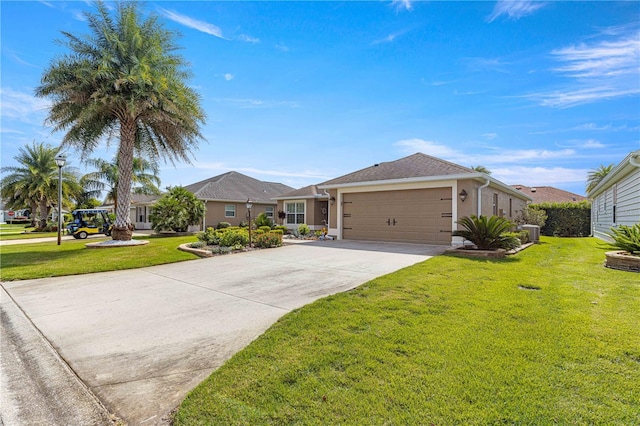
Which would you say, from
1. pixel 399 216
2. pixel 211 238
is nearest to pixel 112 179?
pixel 211 238

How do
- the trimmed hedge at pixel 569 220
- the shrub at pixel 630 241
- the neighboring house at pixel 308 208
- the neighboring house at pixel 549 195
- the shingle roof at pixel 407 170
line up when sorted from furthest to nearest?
the neighboring house at pixel 549 195, the trimmed hedge at pixel 569 220, the neighboring house at pixel 308 208, the shingle roof at pixel 407 170, the shrub at pixel 630 241

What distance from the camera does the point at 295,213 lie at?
21.2 m

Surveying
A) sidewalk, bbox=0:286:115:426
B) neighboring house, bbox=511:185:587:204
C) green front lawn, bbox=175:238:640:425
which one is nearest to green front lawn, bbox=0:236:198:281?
sidewalk, bbox=0:286:115:426

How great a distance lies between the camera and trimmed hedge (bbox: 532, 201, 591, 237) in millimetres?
20641

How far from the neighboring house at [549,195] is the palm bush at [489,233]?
25426 mm

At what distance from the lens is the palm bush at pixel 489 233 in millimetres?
9352

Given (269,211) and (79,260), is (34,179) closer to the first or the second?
(269,211)

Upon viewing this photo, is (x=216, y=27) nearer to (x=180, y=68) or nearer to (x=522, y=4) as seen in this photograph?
(x=180, y=68)

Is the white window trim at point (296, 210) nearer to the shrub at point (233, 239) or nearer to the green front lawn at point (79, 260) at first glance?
the shrub at point (233, 239)

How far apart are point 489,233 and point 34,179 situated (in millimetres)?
33379

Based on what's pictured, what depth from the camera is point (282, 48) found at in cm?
1127

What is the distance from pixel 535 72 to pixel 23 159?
118 ft

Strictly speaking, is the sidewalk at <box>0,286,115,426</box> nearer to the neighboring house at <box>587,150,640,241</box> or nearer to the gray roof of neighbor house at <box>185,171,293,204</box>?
the neighboring house at <box>587,150,640,241</box>

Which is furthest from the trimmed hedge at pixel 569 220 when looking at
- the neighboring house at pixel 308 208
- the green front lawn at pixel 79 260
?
the green front lawn at pixel 79 260
